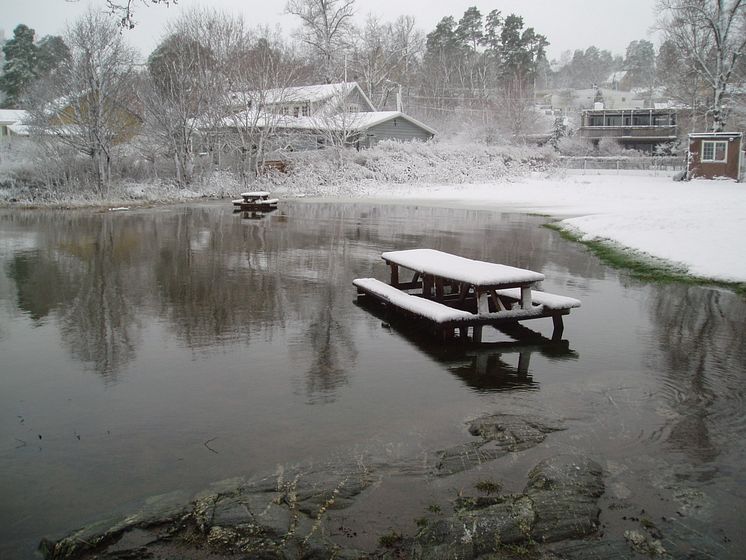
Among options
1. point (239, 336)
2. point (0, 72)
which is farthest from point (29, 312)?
point (0, 72)

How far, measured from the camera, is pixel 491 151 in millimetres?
49344

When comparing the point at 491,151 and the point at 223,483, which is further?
the point at 491,151

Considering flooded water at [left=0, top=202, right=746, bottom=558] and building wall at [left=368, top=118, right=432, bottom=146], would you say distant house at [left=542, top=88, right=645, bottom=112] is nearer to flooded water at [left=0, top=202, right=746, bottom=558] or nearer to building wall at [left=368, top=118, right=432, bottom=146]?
building wall at [left=368, top=118, right=432, bottom=146]

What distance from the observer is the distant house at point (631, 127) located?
212ft

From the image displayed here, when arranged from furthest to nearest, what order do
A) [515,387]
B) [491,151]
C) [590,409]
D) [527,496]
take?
1. [491,151]
2. [515,387]
3. [590,409]
4. [527,496]

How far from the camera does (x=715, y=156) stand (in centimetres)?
3800

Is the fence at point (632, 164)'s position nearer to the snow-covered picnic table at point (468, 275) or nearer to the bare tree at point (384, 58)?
the bare tree at point (384, 58)

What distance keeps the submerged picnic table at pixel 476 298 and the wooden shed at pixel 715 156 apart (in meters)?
33.5

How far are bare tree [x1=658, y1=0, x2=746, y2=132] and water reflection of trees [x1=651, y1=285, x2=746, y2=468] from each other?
37847 millimetres

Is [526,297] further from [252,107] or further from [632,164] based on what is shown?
[632,164]

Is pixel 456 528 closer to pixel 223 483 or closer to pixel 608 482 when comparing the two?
pixel 608 482

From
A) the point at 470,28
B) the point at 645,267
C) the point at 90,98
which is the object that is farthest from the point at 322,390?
the point at 470,28

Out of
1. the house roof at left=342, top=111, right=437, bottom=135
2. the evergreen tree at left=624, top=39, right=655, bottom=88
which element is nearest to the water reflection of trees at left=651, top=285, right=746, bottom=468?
the house roof at left=342, top=111, right=437, bottom=135

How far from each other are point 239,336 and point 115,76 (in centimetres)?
3078
